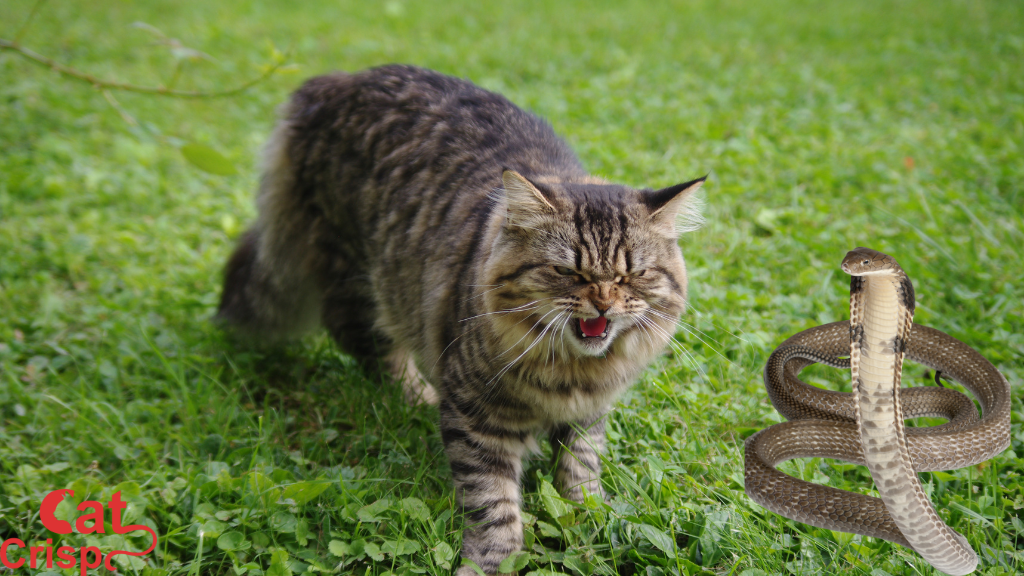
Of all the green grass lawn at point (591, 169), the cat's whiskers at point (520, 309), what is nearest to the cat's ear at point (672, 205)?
the cat's whiskers at point (520, 309)

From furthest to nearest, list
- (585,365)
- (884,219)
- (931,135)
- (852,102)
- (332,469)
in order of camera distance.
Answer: (852,102) → (931,135) → (884,219) → (332,469) → (585,365)

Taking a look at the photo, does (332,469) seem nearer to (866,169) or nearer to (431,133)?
(431,133)

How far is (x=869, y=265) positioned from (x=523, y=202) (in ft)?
3.50

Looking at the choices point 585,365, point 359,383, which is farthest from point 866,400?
point 359,383

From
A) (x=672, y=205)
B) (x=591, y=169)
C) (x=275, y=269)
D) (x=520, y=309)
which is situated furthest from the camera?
(x=591, y=169)

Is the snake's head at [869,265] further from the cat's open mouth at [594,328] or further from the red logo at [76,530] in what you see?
the red logo at [76,530]

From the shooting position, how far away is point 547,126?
124 inches

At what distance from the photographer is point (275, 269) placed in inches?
130

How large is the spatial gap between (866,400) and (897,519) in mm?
299

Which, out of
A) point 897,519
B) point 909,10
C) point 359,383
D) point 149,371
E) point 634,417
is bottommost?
point 149,371

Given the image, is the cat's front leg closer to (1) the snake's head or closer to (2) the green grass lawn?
(2) the green grass lawn

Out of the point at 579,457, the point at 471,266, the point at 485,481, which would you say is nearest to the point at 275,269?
the point at 471,266

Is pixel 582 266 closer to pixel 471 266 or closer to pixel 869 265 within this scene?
pixel 471 266

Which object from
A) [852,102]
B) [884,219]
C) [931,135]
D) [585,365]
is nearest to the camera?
[585,365]
